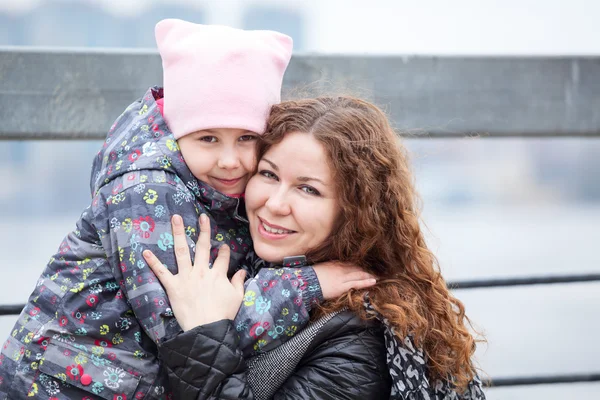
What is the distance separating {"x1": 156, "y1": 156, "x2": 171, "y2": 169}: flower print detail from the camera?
187 centimetres

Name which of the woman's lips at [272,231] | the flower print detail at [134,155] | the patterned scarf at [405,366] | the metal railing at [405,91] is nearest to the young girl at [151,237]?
the flower print detail at [134,155]

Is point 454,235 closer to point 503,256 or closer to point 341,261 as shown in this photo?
point 503,256

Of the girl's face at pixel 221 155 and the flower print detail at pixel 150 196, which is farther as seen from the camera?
the girl's face at pixel 221 155

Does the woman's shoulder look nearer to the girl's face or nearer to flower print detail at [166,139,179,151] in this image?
the girl's face

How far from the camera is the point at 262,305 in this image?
73.3 inches

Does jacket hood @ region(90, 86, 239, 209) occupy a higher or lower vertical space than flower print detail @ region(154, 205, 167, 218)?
higher

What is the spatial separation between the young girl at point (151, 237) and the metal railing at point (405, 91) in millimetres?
513

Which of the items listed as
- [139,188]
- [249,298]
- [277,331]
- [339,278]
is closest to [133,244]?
[139,188]

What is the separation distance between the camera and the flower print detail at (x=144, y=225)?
70.7 inches

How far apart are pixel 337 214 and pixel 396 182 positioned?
21 cm

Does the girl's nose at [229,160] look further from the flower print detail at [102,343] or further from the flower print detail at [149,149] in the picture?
the flower print detail at [102,343]

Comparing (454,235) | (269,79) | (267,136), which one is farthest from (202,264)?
(454,235)

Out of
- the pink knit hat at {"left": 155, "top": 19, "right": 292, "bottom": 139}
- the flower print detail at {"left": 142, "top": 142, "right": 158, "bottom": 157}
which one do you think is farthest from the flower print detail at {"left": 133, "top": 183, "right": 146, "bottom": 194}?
the pink knit hat at {"left": 155, "top": 19, "right": 292, "bottom": 139}

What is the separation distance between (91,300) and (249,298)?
1.44ft
